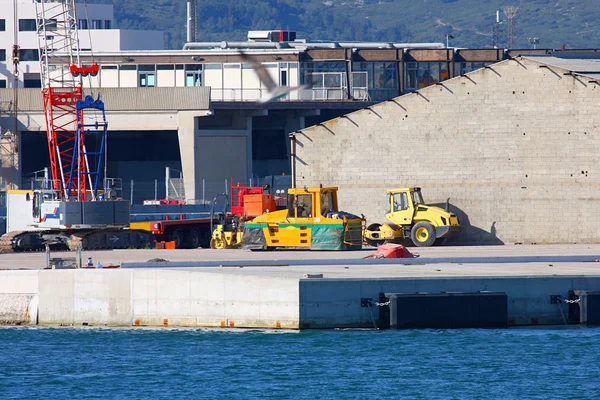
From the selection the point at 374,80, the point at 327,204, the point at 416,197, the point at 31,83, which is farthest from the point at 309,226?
the point at 31,83

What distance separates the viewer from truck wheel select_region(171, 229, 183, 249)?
56.6 m

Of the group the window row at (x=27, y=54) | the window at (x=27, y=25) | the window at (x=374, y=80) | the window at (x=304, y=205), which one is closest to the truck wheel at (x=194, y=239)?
the window at (x=304, y=205)

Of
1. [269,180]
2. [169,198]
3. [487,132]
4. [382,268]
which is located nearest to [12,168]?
[169,198]

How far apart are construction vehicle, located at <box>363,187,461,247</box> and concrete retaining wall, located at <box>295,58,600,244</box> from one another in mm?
1730

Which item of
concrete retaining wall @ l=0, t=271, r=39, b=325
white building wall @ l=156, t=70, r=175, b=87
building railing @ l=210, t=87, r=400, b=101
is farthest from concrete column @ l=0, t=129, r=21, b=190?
concrete retaining wall @ l=0, t=271, r=39, b=325

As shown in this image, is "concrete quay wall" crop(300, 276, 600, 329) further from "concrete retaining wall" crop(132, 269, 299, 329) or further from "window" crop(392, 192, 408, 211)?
"window" crop(392, 192, 408, 211)

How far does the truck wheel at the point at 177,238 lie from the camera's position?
186 ft

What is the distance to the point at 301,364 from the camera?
104 feet

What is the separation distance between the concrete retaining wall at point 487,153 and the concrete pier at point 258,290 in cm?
1276

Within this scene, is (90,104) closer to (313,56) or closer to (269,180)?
(269,180)

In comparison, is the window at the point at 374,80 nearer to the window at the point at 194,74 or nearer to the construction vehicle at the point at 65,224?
the window at the point at 194,74

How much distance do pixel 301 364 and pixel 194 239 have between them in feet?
86.5

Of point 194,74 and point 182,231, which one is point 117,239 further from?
point 194,74

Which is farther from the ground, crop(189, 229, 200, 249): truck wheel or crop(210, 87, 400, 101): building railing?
crop(210, 87, 400, 101): building railing
